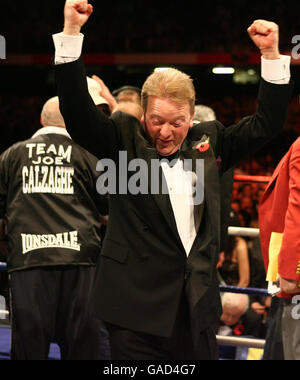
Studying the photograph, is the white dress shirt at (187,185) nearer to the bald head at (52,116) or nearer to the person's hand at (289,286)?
the person's hand at (289,286)

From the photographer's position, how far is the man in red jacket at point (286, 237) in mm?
1961

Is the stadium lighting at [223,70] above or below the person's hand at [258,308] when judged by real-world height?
above

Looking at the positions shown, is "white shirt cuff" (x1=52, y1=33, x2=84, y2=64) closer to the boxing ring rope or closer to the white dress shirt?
the white dress shirt

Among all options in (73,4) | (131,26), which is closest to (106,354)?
(73,4)

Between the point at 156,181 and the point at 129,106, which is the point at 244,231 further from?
the point at 156,181

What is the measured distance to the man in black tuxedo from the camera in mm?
1524

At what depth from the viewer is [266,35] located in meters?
1.49

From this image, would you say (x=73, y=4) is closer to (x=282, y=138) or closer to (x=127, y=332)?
(x=127, y=332)

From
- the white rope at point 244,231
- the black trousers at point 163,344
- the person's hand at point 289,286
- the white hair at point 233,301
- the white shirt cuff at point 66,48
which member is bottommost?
the white hair at point 233,301

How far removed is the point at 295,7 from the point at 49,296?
9.23m

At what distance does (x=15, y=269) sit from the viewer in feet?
8.21

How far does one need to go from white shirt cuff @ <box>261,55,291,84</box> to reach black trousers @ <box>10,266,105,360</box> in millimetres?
1304

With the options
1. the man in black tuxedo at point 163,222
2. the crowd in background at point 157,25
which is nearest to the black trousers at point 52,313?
the man in black tuxedo at point 163,222

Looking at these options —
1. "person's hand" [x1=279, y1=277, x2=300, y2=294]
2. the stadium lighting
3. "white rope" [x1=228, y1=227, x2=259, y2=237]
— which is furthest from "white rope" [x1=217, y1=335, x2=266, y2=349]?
the stadium lighting
